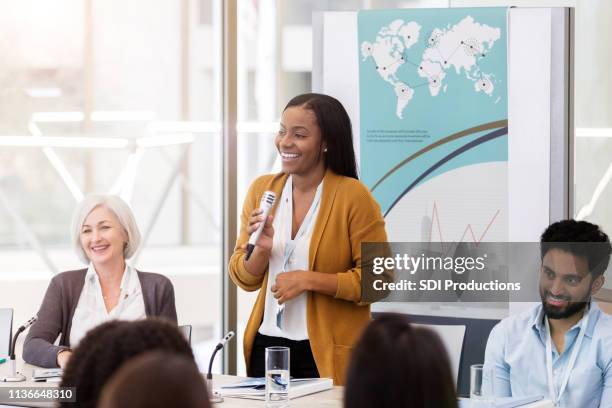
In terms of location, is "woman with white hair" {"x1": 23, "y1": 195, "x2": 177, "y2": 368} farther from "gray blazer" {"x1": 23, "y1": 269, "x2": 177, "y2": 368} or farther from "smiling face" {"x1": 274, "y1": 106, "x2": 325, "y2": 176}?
"smiling face" {"x1": 274, "y1": 106, "x2": 325, "y2": 176}

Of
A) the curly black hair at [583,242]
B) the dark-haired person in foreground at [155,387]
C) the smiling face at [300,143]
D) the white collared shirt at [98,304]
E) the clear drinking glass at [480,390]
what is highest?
the smiling face at [300,143]

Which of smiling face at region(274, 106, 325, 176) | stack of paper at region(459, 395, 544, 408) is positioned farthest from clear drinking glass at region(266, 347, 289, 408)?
smiling face at region(274, 106, 325, 176)

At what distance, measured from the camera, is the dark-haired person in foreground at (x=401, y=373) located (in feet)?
3.04

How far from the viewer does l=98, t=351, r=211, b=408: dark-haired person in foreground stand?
76 cm

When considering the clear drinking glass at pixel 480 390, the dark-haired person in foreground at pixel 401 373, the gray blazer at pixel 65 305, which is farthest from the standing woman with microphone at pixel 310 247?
the dark-haired person in foreground at pixel 401 373

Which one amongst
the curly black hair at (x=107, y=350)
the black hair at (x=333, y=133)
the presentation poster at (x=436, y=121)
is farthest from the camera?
the presentation poster at (x=436, y=121)

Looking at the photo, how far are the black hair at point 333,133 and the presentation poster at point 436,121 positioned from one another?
1.41 ft

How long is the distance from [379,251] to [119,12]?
229 centimetres

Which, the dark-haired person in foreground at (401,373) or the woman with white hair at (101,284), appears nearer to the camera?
the dark-haired person in foreground at (401,373)

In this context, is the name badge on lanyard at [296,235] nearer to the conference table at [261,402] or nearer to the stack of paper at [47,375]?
the conference table at [261,402]

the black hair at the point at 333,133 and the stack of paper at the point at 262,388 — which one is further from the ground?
the black hair at the point at 333,133

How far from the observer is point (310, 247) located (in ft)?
11.3

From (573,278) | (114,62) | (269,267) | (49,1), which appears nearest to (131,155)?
(114,62)

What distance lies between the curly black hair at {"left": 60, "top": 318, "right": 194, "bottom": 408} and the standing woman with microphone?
2155mm
